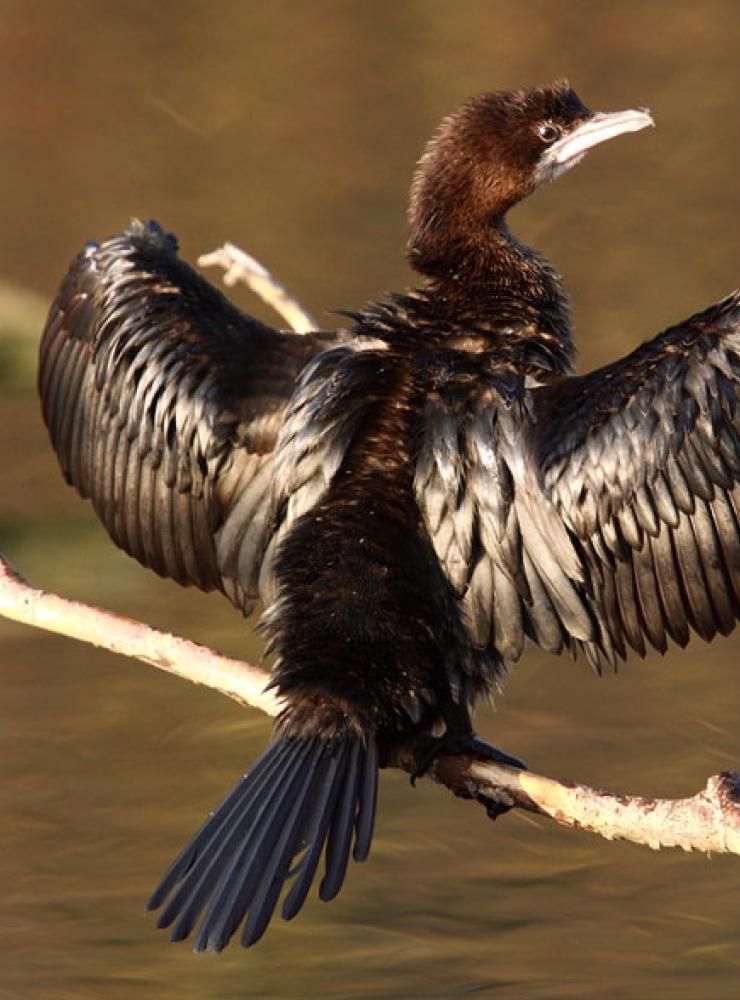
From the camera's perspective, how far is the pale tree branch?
3150mm

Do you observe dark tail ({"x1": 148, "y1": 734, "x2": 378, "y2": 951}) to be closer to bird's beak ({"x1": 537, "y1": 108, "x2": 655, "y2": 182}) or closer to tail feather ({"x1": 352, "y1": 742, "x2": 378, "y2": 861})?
tail feather ({"x1": 352, "y1": 742, "x2": 378, "y2": 861})

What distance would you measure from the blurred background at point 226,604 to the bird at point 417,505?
92 centimetres

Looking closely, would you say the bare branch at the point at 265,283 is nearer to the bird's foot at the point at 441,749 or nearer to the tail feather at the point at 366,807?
the bird's foot at the point at 441,749

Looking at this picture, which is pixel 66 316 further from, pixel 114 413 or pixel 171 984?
pixel 171 984

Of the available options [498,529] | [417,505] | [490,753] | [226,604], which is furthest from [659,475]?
[226,604]

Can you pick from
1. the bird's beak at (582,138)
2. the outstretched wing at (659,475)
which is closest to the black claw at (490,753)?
the outstretched wing at (659,475)

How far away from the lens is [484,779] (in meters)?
3.48

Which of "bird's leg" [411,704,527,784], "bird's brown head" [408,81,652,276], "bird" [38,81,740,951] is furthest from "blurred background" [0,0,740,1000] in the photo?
"bird's leg" [411,704,527,784]

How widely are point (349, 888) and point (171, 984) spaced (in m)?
0.58

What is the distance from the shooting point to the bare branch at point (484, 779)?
10.3ft

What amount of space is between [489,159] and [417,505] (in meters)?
0.85

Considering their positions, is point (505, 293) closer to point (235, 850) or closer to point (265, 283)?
point (265, 283)

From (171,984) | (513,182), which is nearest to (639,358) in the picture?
(513,182)

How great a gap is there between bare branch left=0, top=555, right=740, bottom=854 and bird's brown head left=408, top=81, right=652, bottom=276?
0.91 meters
